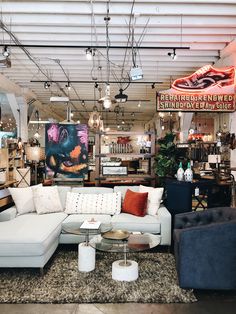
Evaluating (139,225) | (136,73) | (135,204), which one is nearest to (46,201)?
(135,204)

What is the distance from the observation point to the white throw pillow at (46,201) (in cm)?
485

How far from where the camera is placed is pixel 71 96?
11.8 meters

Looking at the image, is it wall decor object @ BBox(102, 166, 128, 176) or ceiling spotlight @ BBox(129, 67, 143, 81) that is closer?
ceiling spotlight @ BBox(129, 67, 143, 81)

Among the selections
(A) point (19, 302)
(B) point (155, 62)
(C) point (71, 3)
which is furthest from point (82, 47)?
(A) point (19, 302)

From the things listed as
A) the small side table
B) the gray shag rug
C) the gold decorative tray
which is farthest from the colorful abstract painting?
the small side table

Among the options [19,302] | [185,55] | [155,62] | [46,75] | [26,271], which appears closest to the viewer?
[19,302]

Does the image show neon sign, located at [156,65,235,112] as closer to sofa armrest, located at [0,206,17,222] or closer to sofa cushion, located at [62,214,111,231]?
sofa cushion, located at [62,214,111,231]

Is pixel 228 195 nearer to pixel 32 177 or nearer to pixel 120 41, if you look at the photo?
pixel 120 41

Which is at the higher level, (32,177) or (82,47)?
(82,47)

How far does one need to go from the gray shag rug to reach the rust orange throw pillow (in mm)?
902

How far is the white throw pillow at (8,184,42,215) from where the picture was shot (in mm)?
4781

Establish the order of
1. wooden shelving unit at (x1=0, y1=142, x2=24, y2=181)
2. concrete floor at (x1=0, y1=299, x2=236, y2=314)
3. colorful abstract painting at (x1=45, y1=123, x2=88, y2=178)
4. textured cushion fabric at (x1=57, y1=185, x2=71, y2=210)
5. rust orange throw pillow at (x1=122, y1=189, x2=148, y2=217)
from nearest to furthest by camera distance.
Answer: concrete floor at (x1=0, y1=299, x2=236, y2=314) < rust orange throw pillow at (x1=122, y1=189, x2=148, y2=217) < textured cushion fabric at (x1=57, y1=185, x2=71, y2=210) < colorful abstract painting at (x1=45, y1=123, x2=88, y2=178) < wooden shelving unit at (x1=0, y1=142, x2=24, y2=181)

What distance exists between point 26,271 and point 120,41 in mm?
4401

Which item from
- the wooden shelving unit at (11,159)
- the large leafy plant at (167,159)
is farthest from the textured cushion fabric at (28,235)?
the wooden shelving unit at (11,159)
